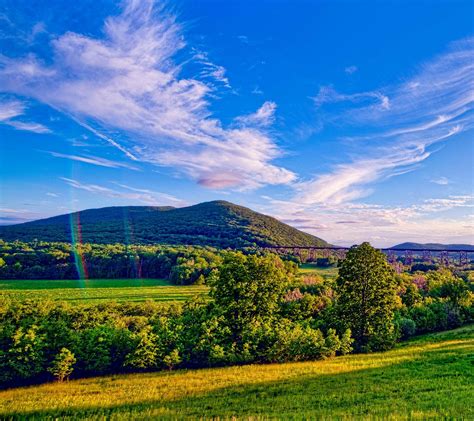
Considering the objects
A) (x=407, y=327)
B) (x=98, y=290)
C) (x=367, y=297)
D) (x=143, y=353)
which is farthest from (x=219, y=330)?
(x=98, y=290)

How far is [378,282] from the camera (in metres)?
32.3

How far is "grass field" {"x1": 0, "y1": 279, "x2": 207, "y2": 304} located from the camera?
7019 centimetres

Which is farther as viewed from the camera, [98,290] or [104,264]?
[104,264]

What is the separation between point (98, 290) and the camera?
3270 inches

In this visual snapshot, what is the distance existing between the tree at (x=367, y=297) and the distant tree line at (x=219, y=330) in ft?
0.30

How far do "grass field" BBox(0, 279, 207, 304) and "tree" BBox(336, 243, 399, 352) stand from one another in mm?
42392

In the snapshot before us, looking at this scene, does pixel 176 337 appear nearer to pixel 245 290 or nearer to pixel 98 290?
pixel 245 290

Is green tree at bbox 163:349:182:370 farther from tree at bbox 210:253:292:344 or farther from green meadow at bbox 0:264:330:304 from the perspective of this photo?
green meadow at bbox 0:264:330:304

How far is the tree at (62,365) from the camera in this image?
23.4 metres

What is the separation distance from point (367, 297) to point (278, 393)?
18.3m

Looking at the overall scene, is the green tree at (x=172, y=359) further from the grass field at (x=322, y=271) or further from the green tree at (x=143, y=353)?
the grass field at (x=322, y=271)

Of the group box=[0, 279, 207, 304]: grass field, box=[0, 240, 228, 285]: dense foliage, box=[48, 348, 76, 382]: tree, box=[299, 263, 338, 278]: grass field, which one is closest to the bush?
box=[48, 348, 76, 382]: tree

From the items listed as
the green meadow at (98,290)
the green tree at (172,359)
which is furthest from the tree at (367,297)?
the green meadow at (98,290)

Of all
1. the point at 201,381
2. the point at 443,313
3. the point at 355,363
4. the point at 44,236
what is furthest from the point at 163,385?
the point at 44,236
